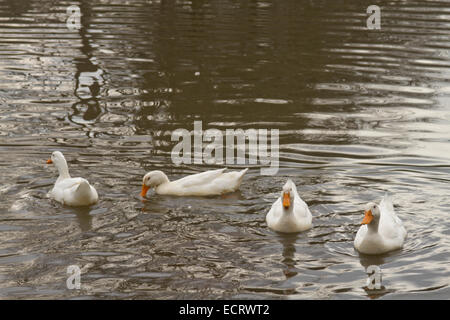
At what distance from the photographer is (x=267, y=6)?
26438 mm

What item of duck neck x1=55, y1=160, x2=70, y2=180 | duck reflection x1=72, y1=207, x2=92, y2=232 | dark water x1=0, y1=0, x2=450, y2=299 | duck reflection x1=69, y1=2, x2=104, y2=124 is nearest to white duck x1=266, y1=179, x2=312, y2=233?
dark water x1=0, y1=0, x2=450, y2=299

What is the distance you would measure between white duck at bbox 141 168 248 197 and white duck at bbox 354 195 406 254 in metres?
2.38

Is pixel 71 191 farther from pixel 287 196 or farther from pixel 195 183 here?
pixel 287 196

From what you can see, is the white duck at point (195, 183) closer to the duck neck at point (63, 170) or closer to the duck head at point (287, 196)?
the duck neck at point (63, 170)

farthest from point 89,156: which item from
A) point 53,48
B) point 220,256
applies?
point 53,48

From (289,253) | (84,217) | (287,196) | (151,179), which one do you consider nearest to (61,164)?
A: (84,217)

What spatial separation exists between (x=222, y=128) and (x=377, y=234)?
5.41 m

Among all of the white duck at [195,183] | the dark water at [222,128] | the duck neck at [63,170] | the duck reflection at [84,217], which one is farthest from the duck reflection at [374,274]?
the duck neck at [63,170]

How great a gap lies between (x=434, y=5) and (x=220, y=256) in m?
19.5

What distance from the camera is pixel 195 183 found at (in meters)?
11.2

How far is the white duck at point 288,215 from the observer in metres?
9.88

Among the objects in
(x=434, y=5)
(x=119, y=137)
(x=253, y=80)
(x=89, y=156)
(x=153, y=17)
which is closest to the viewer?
(x=89, y=156)

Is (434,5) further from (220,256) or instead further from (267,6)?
(220,256)

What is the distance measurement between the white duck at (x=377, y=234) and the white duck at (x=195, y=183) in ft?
7.81
